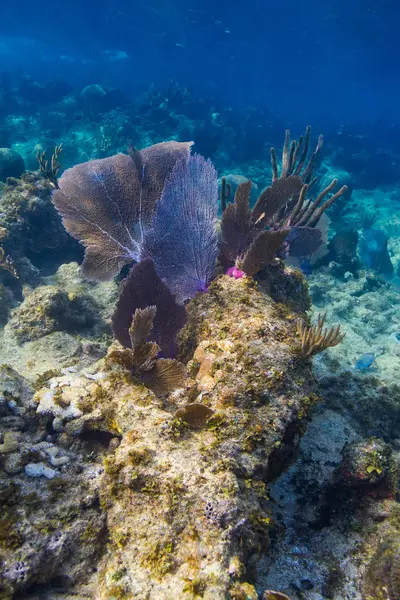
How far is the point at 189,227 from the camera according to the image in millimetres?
3658

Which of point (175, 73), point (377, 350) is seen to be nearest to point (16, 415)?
point (377, 350)

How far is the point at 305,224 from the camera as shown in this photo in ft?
15.0

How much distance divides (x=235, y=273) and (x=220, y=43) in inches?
2454

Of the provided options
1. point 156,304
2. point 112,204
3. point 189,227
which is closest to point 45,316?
point 112,204

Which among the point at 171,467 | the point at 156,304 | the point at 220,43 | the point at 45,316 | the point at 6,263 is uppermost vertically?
the point at 220,43

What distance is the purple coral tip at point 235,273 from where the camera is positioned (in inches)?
137

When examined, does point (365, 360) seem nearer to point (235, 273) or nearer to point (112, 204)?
point (235, 273)

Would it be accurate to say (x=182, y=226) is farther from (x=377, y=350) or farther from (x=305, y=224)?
(x=377, y=350)

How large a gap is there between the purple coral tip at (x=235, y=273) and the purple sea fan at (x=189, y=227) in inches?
8.1

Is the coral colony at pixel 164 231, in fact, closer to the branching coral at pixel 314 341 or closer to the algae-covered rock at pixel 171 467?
the branching coral at pixel 314 341

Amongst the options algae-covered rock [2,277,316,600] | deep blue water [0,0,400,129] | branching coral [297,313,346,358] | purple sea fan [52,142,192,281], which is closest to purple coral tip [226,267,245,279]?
algae-covered rock [2,277,316,600]

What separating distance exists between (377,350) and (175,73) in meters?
84.9

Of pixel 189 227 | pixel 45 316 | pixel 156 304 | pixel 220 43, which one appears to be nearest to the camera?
pixel 156 304

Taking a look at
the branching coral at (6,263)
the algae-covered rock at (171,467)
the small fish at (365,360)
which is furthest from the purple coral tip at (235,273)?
the branching coral at (6,263)
